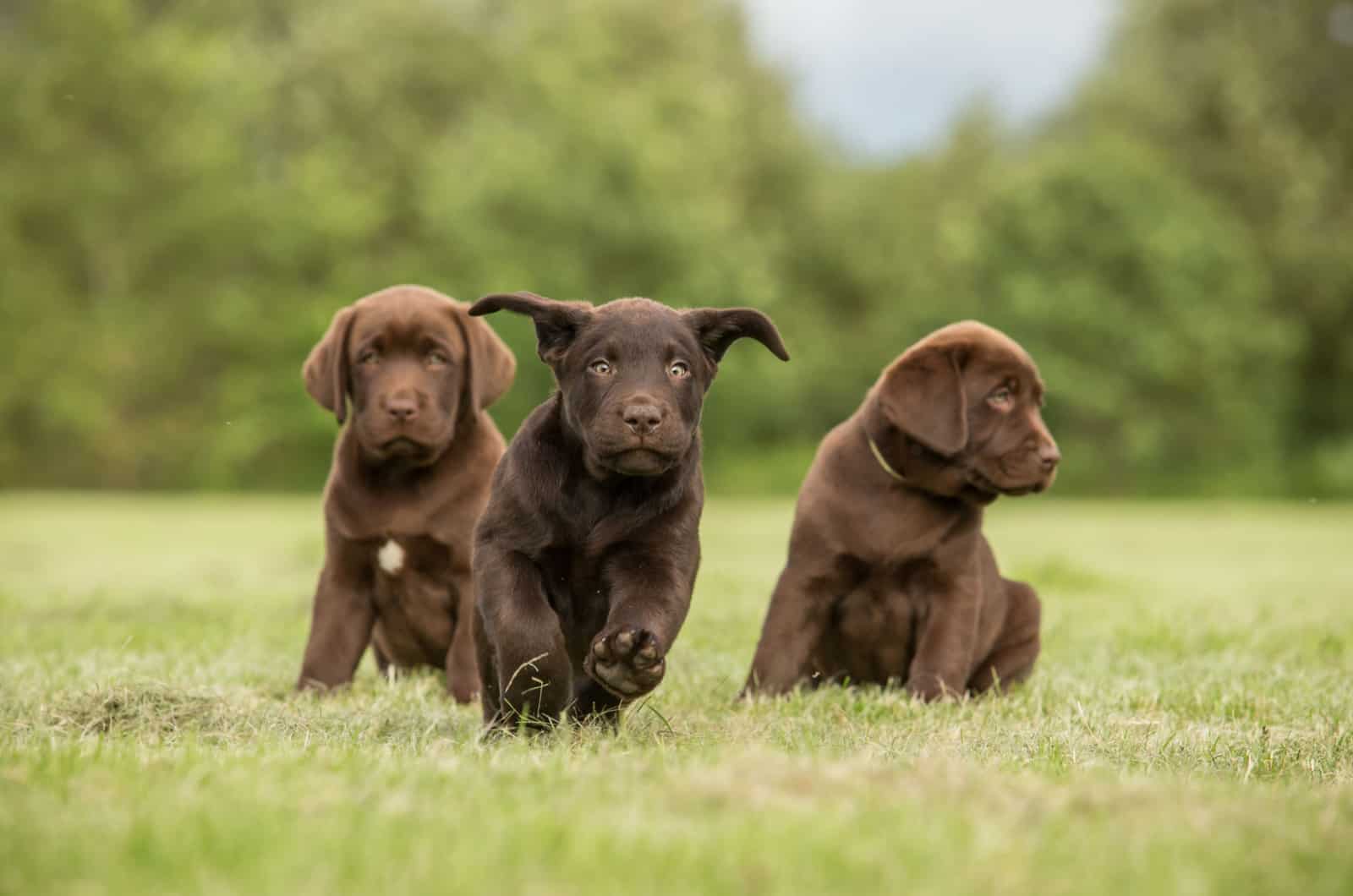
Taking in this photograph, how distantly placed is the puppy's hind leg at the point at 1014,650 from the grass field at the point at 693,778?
140 millimetres

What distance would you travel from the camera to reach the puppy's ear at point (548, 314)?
4.18 meters

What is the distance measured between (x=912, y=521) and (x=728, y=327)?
1263mm

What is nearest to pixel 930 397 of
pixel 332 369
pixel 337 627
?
pixel 332 369

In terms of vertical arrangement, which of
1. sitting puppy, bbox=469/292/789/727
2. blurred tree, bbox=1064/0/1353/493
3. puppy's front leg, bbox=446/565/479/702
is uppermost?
blurred tree, bbox=1064/0/1353/493

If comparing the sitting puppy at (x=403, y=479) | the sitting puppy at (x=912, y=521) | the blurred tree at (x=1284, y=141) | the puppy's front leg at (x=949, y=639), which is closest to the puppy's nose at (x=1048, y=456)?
the sitting puppy at (x=912, y=521)

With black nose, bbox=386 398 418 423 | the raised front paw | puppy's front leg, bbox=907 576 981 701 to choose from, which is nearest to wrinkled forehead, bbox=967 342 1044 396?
puppy's front leg, bbox=907 576 981 701

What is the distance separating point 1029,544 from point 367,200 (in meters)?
21.9

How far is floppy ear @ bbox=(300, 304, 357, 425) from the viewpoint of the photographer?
211 inches

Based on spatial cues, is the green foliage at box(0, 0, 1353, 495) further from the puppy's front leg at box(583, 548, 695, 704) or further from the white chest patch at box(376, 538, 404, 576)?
the puppy's front leg at box(583, 548, 695, 704)

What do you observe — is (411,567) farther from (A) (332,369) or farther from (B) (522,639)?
(B) (522,639)

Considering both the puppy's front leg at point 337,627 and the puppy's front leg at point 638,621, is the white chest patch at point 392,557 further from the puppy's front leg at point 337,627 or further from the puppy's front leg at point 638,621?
the puppy's front leg at point 638,621

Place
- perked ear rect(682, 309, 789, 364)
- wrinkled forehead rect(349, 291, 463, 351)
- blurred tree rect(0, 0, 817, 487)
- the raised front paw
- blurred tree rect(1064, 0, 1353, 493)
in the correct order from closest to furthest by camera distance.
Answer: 1. the raised front paw
2. perked ear rect(682, 309, 789, 364)
3. wrinkled forehead rect(349, 291, 463, 351)
4. blurred tree rect(0, 0, 817, 487)
5. blurred tree rect(1064, 0, 1353, 493)

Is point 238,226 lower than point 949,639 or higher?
higher

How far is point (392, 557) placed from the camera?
17.3 feet
